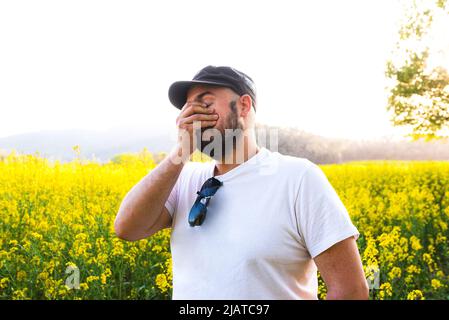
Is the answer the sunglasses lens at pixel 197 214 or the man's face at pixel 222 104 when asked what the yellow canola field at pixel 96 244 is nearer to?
the sunglasses lens at pixel 197 214

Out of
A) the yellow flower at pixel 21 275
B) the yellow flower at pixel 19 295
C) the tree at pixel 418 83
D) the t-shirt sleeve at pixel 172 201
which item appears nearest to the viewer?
the t-shirt sleeve at pixel 172 201

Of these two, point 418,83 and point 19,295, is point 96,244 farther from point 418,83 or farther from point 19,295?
point 418,83

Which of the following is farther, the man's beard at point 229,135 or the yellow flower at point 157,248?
the yellow flower at point 157,248

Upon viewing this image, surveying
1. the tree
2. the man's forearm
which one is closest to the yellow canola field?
the man's forearm

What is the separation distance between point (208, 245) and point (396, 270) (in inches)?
98.3

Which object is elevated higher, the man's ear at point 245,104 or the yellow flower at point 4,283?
the man's ear at point 245,104

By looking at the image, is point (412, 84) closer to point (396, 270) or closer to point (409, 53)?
point (409, 53)

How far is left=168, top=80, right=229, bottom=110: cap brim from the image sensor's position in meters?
1.68

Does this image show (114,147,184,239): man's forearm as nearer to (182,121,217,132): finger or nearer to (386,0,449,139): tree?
(182,121,217,132): finger

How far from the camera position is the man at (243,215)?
1561 millimetres

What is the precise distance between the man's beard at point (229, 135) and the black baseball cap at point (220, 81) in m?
0.06

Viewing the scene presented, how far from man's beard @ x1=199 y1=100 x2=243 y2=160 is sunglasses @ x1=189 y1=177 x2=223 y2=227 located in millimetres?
86

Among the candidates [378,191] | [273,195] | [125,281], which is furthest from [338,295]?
[378,191]

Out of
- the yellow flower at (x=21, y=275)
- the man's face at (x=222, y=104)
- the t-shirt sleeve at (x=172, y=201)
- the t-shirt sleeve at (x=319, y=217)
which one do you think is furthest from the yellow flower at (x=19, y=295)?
the t-shirt sleeve at (x=319, y=217)
